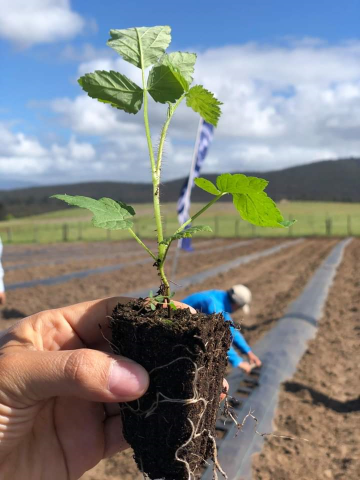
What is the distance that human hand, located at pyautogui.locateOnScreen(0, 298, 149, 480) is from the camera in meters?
1.51

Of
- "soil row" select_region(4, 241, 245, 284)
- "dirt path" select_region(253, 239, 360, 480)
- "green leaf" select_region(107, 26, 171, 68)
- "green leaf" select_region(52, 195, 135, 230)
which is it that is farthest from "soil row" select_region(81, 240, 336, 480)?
"soil row" select_region(4, 241, 245, 284)

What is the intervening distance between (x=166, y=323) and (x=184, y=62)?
996 millimetres

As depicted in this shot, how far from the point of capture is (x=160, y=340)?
151 centimetres

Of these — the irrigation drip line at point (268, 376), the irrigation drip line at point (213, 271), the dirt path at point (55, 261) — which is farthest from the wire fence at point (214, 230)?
the irrigation drip line at point (268, 376)

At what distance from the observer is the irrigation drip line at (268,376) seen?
13.6ft

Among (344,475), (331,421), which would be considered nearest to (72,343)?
(344,475)

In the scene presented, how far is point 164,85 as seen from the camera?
1.65 meters

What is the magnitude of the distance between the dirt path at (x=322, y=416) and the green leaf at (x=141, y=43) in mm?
3690

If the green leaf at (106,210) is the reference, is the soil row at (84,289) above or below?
below

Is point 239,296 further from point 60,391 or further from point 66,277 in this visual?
point 66,277

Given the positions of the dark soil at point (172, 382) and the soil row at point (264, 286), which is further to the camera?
the soil row at point (264, 286)

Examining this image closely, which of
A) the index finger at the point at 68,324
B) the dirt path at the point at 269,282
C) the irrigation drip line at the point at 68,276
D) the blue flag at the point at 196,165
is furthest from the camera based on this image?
the irrigation drip line at the point at 68,276

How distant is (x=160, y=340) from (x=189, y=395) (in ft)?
0.71

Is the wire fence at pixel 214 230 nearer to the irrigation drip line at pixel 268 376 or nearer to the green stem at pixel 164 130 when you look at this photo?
the irrigation drip line at pixel 268 376
